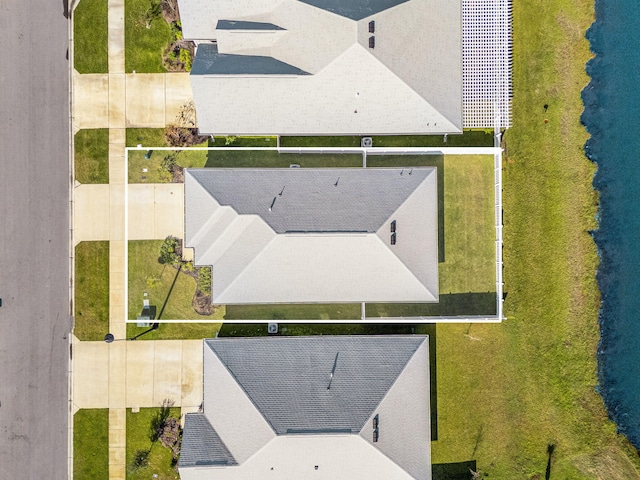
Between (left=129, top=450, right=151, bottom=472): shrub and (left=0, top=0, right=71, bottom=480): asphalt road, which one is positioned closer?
(left=129, top=450, right=151, bottom=472): shrub

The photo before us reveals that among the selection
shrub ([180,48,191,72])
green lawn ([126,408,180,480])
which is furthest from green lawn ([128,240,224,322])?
shrub ([180,48,191,72])

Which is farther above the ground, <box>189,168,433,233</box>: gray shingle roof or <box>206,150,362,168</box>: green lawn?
<box>206,150,362,168</box>: green lawn

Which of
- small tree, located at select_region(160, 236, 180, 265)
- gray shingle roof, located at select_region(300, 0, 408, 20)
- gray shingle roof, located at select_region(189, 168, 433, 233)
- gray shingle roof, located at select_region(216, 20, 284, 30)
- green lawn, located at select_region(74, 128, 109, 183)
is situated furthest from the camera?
green lawn, located at select_region(74, 128, 109, 183)

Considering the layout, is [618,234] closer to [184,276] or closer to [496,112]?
[496,112]

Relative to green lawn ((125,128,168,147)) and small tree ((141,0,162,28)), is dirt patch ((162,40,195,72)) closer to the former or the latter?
small tree ((141,0,162,28))

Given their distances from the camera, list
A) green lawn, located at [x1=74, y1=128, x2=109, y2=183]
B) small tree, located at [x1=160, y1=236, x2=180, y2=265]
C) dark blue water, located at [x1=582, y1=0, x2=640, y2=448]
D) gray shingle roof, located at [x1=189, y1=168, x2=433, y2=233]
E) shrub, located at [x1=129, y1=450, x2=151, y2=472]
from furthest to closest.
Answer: dark blue water, located at [x1=582, y1=0, x2=640, y2=448], green lawn, located at [x1=74, y1=128, x2=109, y2=183], small tree, located at [x1=160, y1=236, x2=180, y2=265], shrub, located at [x1=129, y1=450, x2=151, y2=472], gray shingle roof, located at [x1=189, y1=168, x2=433, y2=233]

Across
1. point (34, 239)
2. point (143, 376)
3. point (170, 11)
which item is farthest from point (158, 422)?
point (170, 11)

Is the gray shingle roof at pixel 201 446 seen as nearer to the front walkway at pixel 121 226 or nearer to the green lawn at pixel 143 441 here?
the front walkway at pixel 121 226

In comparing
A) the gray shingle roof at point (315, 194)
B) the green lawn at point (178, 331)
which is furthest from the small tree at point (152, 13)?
the green lawn at point (178, 331)
